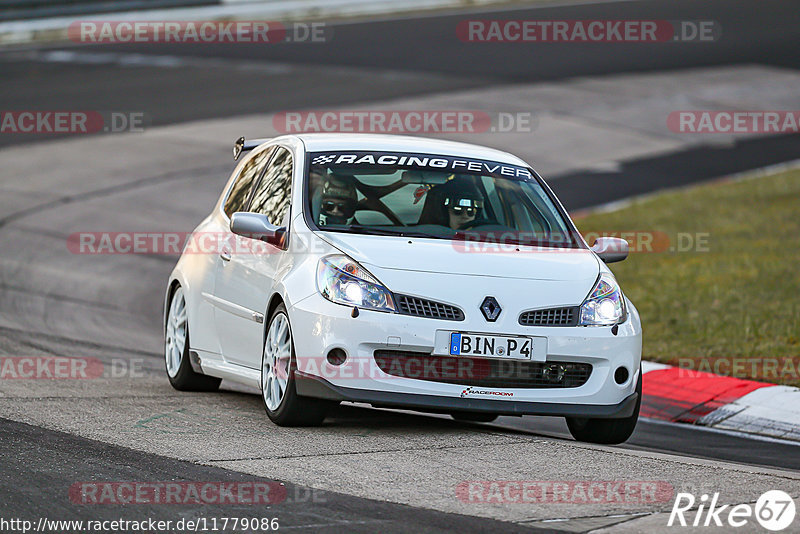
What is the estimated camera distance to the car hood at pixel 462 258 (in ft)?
25.1

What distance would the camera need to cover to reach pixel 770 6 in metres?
40.3

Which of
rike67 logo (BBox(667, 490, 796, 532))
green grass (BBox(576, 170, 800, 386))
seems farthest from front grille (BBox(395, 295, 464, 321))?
green grass (BBox(576, 170, 800, 386))

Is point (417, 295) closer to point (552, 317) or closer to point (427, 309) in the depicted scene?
point (427, 309)

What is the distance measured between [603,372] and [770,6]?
3489 cm

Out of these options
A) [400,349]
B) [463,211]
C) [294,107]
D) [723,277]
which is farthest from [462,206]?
[294,107]

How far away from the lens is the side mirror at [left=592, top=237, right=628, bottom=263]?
854 cm

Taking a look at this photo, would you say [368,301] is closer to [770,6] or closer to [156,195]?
[156,195]

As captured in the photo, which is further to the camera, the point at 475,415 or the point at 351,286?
the point at 475,415

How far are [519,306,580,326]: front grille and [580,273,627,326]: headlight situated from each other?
0.06 m

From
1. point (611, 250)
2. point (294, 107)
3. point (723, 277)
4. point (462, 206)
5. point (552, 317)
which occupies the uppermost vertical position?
point (462, 206)

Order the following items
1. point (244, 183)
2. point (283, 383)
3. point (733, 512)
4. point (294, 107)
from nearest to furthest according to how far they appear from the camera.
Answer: point (733, 512) < point (283, 383) < point (244, 183) < point (294, 107)

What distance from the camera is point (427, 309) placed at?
24.5 feet

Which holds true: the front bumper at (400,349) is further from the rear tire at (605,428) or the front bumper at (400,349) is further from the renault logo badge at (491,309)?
the rear tire at (605,428)

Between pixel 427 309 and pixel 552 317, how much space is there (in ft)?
2.32
